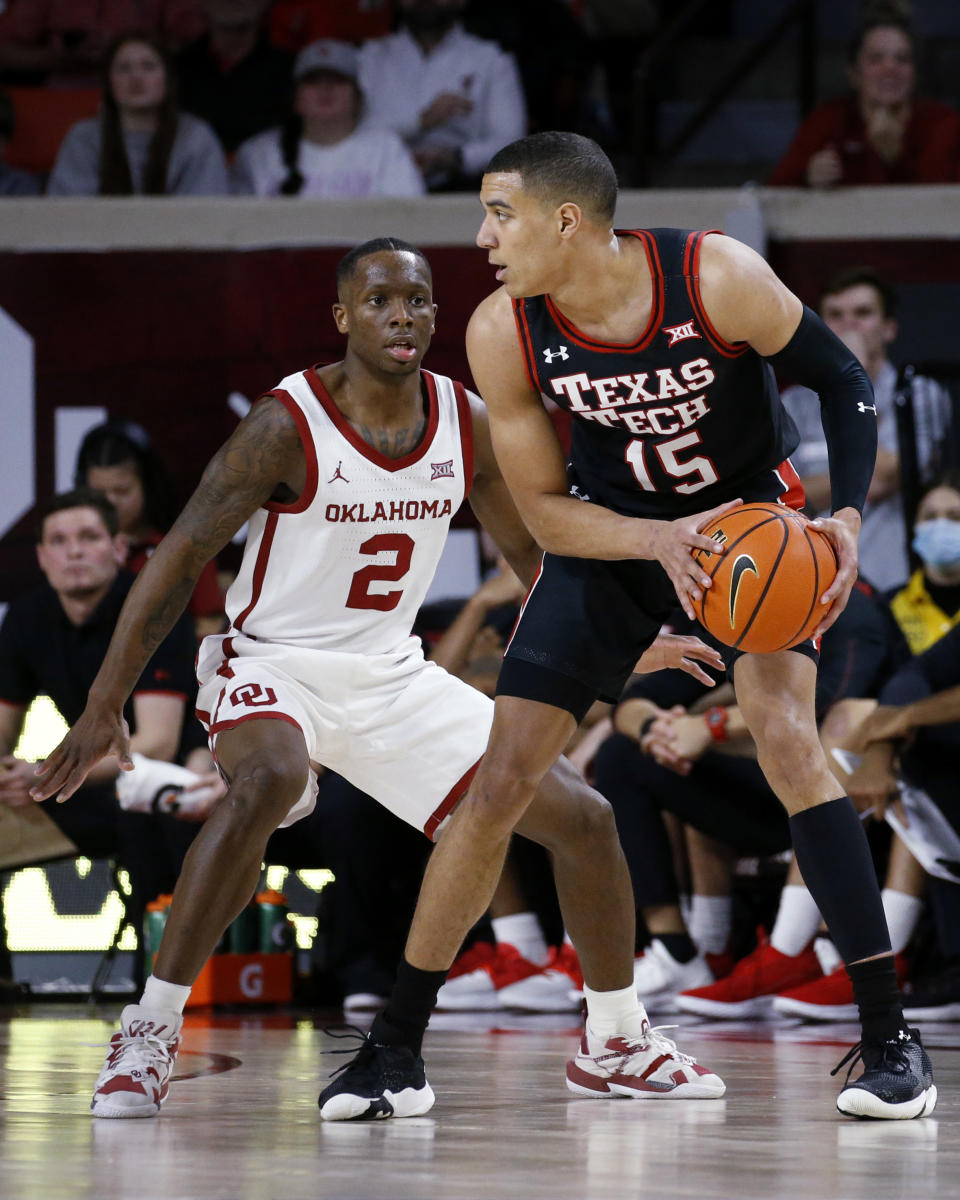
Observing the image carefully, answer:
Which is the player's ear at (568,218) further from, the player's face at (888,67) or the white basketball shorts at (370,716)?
the player's face at (888,67)

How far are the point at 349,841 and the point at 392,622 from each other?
2.35 meters

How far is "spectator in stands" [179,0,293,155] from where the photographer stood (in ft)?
29.2

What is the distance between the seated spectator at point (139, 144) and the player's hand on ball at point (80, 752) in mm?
5095

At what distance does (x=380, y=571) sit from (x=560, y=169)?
3.64 feet

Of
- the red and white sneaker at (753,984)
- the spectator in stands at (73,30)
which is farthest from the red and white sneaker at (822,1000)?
the spectator in stands at (73,30)

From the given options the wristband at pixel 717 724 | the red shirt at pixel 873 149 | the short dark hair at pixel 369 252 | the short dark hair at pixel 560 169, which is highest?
the red shirt at pixel 873 149

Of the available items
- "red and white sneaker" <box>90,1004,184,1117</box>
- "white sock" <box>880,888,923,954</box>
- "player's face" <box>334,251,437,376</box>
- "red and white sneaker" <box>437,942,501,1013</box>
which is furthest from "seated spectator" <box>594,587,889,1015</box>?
"red and white sneaker" <box>90,1004,184,1117</box>

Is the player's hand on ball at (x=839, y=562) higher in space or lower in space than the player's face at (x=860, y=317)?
lower

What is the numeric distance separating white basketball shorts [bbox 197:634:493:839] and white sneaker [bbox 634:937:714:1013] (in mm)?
2092

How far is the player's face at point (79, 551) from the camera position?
20.6 ft

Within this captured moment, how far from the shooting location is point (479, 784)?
3398 millimetres

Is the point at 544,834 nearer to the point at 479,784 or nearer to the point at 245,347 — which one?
the point at 479,784

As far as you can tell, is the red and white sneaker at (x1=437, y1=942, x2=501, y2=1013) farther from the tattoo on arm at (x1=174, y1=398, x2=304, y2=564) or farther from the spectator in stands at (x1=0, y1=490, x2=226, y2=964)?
the tattoo on arm at (x1=174, y1=398, x2=304, y2=564)

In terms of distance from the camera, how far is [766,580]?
10.1 feet
